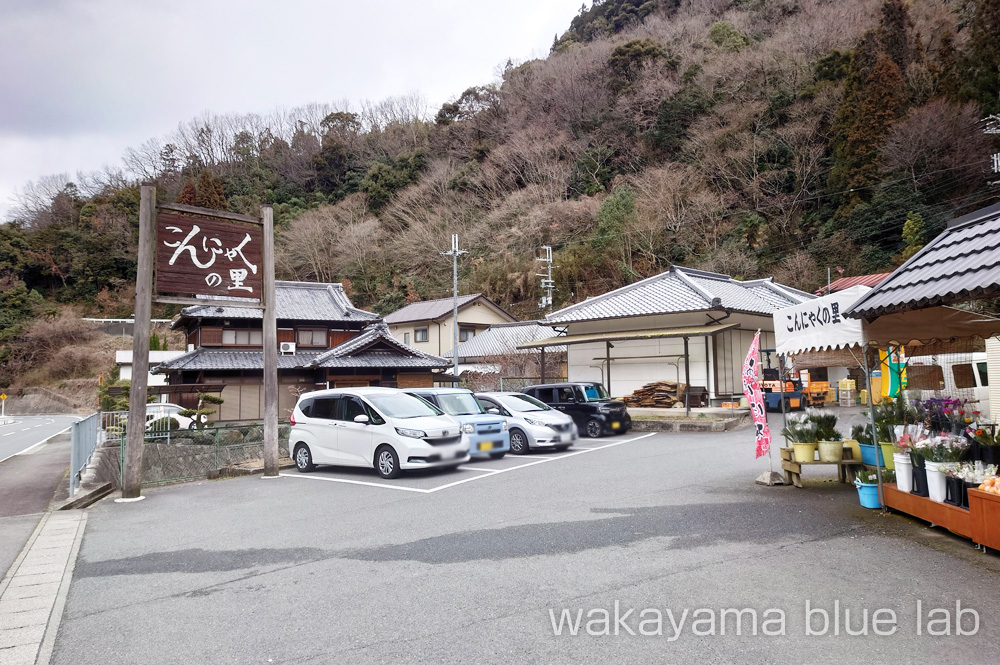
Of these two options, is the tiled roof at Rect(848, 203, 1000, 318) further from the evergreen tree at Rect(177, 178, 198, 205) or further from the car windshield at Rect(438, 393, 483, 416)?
the evergreen tree at Rect(177, 178, 198, 205)

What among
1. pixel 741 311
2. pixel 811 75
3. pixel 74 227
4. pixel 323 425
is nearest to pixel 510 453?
pixel 323 425

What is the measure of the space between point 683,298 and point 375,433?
1558 cm

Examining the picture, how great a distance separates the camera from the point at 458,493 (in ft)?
29.9

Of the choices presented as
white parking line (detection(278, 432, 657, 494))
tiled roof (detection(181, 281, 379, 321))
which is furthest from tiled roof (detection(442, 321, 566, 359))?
white parking line (detection(278, 432, 657, 494))

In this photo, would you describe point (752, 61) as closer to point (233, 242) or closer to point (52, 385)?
point (233, 242)

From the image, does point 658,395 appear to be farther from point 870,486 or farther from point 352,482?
point 870,486

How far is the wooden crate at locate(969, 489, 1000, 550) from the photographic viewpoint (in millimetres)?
4945

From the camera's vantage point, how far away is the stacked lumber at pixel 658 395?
72.2 ft

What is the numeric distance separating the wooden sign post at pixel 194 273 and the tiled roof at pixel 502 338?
Result: 2319 cm

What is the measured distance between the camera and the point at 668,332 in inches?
847

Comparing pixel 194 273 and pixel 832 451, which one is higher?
pixel 194 273

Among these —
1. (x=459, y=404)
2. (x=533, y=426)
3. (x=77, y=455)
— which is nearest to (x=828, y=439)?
(x=533, y=426)

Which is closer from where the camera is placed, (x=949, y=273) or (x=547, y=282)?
(x=949, y=273)

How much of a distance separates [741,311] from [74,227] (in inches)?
2437
